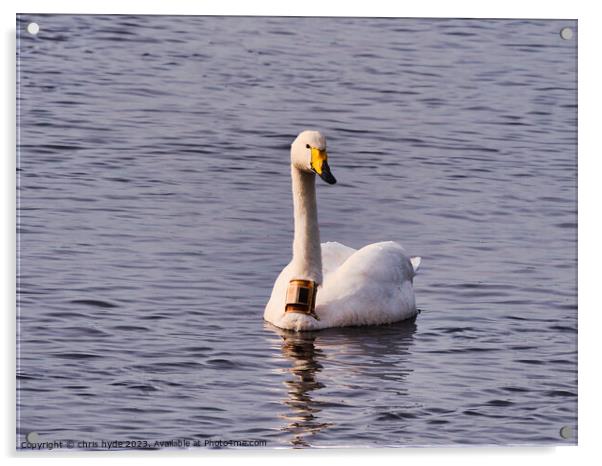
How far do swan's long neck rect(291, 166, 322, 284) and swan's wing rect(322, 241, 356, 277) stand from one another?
30cm

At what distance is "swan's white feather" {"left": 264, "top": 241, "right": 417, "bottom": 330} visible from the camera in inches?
607

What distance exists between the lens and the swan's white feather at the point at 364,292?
50.6 feet

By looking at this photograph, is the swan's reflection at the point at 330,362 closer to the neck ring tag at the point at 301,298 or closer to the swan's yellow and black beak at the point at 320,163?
the neck ring tag at the point at 301,298

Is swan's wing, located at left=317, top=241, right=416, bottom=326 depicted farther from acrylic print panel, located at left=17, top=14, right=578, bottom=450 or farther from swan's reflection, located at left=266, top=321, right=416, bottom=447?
acrylic print panel, located at left=17, top=14, right=578, bottom=450

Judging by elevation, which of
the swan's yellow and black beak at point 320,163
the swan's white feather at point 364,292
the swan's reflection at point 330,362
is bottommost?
the swan's reflection at point 330,362

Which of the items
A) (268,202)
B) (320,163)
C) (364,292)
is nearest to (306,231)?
(268,202)

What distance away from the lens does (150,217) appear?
14.7 m

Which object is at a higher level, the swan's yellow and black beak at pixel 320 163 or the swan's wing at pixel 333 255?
the swan's yellow and black beak at pixel 320 163

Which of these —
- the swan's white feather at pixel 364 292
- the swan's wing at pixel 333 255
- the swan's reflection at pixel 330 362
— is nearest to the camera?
the swan's reflection at pixel 330 362

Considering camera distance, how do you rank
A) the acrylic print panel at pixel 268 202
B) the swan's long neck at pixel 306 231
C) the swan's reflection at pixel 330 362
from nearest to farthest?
the swan's reflection at pixel 330 362
the acrylic print panel at pixel 268 202
the swan's long neck at pixel 306 231

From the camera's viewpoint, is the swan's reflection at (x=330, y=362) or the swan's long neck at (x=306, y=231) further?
the swan's long neck at (x=306, y=231)

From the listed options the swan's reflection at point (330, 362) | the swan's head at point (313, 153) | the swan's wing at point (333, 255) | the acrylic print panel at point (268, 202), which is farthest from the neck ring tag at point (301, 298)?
the swan's head at point (313, 153)

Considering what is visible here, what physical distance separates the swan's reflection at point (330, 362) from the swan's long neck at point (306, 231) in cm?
39

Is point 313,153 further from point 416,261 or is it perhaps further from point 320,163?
point 416,261
